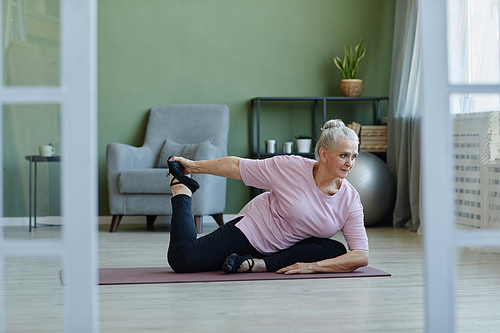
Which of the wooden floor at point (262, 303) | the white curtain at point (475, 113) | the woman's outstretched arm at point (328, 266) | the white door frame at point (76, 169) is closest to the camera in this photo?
A: the white door frame at point (76, 169)

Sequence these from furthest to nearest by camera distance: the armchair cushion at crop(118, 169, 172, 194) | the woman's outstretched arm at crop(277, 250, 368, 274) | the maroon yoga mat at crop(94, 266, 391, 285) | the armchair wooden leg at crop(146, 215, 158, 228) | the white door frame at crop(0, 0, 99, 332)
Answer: the armchair wooden leg at crop(146, 215, 158, 228), the armchair cushion at crop(118, 169, 172, 194), the woman's outstretched arm at crop(277, 250, 368, 274), the maroon yoga mat at crop(94, 266, 391, 285), the white door frame at crop(0, 0, 99, 332)

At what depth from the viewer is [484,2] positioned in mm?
2213

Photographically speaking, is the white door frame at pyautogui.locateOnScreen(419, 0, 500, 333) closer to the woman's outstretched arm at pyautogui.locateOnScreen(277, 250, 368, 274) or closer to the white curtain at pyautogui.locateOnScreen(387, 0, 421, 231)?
the woman's outstretched arm at pyautogui.locateOnScreen(277, 250, 368, 274)

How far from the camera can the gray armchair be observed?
3.62 meters

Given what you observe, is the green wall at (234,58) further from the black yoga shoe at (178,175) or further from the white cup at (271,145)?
the black yoga shoe at (178,175)

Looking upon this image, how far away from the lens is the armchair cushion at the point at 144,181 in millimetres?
3605

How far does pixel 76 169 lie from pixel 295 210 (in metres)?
1.27

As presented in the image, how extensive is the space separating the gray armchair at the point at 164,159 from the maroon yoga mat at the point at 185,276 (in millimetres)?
1343

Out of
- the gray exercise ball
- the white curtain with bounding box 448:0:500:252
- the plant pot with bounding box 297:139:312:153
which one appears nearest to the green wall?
the plant pot with bounding box 297:139:312:153

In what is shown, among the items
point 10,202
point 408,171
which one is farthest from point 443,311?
point 408,171

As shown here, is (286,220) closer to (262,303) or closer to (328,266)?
(328,266)

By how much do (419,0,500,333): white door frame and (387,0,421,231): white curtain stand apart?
272 cm

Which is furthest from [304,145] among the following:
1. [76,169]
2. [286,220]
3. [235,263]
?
[76,169]

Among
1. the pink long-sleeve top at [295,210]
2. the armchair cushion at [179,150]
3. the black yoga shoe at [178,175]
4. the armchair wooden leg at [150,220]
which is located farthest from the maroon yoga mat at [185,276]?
the armchair wooden leg at [150,220]
